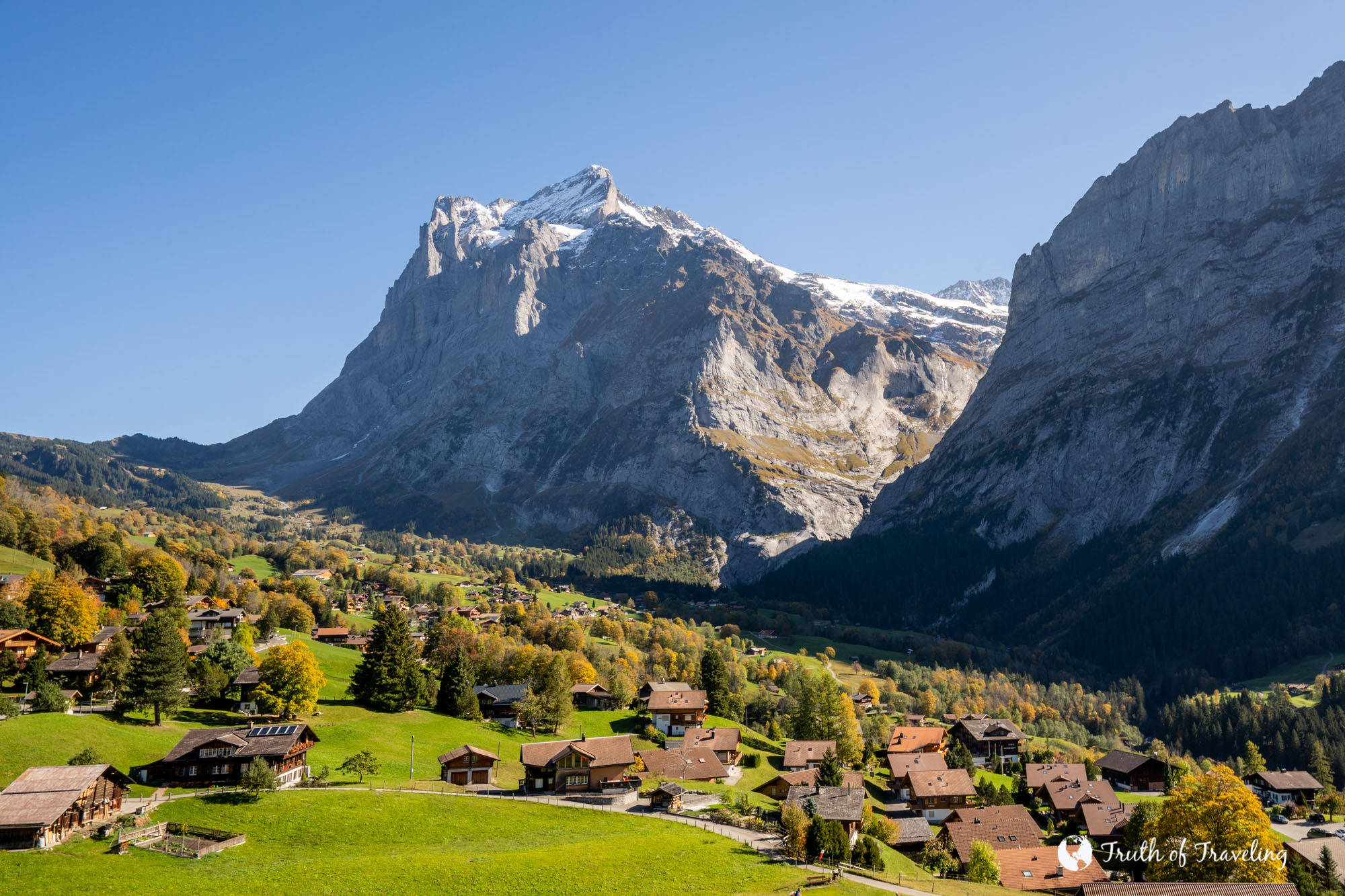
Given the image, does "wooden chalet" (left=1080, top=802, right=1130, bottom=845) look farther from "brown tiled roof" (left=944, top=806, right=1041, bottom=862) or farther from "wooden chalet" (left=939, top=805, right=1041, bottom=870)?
"brown tiled roof" (left=944, top=806, right=1041, bottom=862)

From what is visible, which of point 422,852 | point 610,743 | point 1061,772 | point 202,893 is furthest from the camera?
point 1061,772

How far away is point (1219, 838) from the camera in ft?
193

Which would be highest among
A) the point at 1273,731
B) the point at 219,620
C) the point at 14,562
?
the point at 14,562

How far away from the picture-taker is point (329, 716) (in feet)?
290

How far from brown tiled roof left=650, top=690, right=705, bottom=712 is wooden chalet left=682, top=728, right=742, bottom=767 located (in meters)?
6.92

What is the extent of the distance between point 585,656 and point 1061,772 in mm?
67738

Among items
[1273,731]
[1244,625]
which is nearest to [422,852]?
[1273,731]

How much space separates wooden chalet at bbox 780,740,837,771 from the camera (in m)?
94.1

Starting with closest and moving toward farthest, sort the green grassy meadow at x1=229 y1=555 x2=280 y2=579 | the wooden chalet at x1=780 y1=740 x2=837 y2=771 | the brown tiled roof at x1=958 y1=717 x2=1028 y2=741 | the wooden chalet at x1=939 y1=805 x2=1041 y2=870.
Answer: the wooden chalet at x1=939 y1=805 x2=1041 y2=870 → the wooden chalet at x1=780 y1=740 x2=837 y2=771 → the brown tiled roof at x1=958 y1=717 x2=1028 y2=741 → the green grassy meadow at x1=229 y1=555 x2=280 y2=579

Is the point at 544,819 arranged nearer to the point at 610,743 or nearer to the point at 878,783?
the point at 610,743

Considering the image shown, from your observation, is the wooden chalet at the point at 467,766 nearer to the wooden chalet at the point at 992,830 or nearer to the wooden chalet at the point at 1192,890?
the wooden chalet at the point at 992,830

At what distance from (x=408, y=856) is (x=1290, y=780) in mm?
101255

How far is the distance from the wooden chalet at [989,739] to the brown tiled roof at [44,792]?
102 m

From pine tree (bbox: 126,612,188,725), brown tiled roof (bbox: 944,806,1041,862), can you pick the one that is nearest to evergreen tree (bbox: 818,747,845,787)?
brown tiled roof (bbox: 944,806,1041,862)
